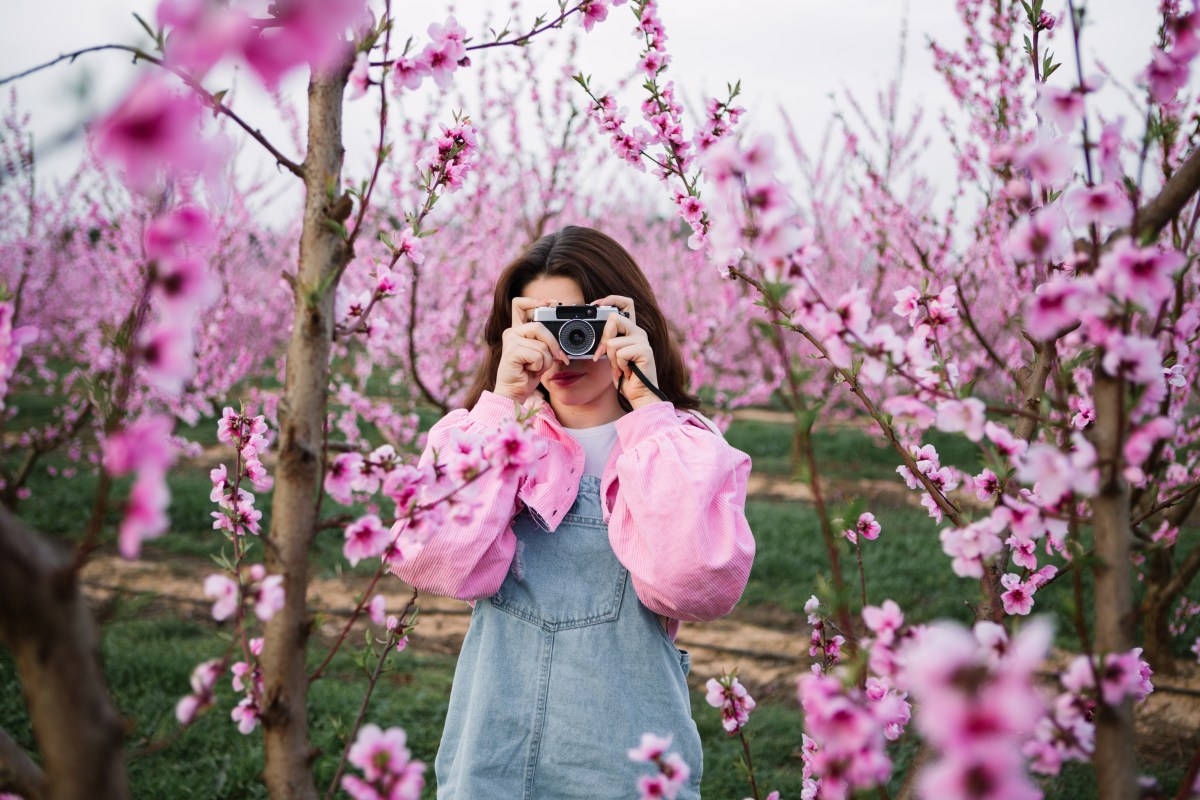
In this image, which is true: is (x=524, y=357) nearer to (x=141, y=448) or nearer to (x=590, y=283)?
(x=590, y=283)

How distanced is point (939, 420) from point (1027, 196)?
319 millimetres

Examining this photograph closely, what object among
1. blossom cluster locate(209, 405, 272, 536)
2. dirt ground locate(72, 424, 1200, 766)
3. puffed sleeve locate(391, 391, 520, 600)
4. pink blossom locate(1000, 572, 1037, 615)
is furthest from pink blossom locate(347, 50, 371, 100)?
dirt ground locate(72, 424, 1200, 766)

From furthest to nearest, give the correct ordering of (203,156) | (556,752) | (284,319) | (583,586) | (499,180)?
(284,319) → (499,180) → (583,586) → (556,752) → (203,156)

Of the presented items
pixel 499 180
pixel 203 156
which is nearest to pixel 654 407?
pixel 203 156

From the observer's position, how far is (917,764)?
62.3 inches

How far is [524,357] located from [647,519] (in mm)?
438

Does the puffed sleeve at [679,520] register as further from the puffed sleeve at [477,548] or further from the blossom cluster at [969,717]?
the blossom cluster at [969,717]

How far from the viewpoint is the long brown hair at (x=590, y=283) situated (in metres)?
1.96

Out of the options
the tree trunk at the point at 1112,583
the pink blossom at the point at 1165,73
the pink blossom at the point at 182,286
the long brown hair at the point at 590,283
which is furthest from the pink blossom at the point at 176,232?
the long brown hair at the point at 590,283

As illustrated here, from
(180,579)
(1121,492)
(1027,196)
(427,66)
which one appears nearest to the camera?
(1121,492)

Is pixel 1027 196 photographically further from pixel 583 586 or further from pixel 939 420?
pixel 583 586

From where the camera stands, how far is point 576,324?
5.55 ft

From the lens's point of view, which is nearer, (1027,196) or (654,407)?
(1027,196)

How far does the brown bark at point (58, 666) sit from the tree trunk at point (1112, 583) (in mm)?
876
